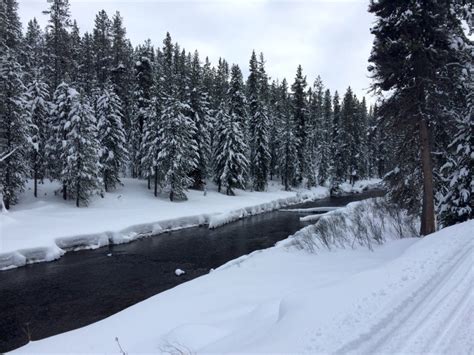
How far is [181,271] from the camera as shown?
658 inches

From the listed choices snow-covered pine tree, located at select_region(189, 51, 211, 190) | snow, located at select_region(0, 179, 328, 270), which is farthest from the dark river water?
snow-covered pine tree, located at select_region(189, 51, 211, 190)

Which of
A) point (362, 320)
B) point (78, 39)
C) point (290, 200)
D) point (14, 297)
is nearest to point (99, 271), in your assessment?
point (14, 297)

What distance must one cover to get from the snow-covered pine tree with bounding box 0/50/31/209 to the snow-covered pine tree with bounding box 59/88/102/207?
126 inches

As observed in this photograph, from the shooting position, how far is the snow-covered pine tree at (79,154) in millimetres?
29062

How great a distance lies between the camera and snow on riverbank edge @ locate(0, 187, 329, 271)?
18.5 meters

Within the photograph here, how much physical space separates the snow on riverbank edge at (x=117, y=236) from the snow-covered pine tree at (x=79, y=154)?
791 cm

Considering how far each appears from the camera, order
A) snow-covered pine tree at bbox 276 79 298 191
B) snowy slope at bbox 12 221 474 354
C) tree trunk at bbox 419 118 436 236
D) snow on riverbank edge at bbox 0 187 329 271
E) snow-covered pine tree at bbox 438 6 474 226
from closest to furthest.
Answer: snowy slope at bbox 12 221 474 354 → snow-covered pine tree at bbox 438 6 474 226 → tree trunk at bbox 419 118 436 236 → snow on riverbank edge at bbox 0 187 329 271 → snow-covered pine tree at bbox 276 79 298 191

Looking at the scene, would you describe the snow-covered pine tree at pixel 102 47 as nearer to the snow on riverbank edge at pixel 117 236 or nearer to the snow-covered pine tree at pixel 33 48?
the snow-covered pine tree at pixel 33 48

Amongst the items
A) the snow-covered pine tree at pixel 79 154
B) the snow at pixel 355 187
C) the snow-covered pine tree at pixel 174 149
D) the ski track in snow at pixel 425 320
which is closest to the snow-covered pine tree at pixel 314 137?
the snow at pixel 355 187

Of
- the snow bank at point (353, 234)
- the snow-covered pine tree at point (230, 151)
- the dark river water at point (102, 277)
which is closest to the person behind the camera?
the dark river water at point (102, 277)

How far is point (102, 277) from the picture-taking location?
1641 centimetres

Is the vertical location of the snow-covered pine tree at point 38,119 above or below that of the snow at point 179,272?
above

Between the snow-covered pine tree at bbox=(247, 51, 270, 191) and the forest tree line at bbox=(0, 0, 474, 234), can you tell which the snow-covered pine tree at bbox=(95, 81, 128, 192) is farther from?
the snow-covered pine tree at bbox=(247, 51, 270, 191)

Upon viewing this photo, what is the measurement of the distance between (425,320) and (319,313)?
66.3 inches
